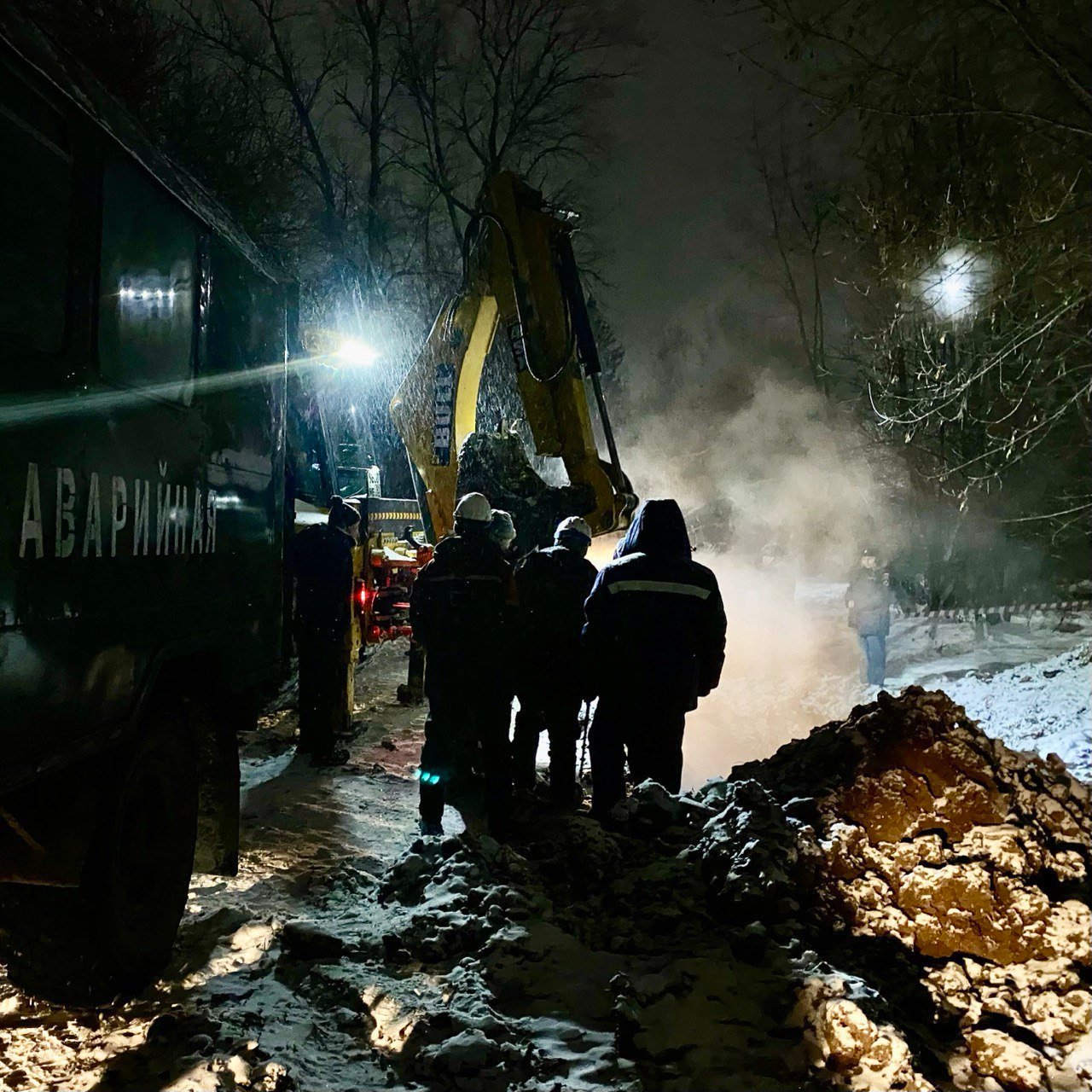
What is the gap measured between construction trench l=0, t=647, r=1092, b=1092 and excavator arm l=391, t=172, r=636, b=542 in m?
3.88

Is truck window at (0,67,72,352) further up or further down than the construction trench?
further up

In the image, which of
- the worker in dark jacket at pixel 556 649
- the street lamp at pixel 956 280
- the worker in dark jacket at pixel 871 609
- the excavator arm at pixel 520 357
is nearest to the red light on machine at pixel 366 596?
the excavator arm at pixel 520 357

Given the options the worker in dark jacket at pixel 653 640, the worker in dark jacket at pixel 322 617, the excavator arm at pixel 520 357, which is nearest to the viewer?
the worker in dark jacket at pixel 653 640

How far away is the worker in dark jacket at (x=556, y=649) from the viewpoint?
5.77 metres

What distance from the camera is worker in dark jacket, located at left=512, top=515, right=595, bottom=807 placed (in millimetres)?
5773

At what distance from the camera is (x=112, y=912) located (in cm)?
271

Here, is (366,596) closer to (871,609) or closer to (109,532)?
(109,532)

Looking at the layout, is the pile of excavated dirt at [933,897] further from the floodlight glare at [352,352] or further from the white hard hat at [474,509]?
the floodlight glare at [352,352]

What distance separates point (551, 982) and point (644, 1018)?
424mm

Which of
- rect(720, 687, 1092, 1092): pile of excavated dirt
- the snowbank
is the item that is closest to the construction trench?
rect(720, 687, 1092, 1092): pile of excavated dirt

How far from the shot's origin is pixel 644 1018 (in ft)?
9.31

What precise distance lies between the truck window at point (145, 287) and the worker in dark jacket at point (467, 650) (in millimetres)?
2151

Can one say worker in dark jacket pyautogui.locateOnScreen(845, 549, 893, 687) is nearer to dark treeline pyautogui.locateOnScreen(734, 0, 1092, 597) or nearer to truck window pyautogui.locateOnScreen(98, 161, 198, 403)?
dark treeline pyautogui.locateOnScreen(734, 0, 1092, 597)

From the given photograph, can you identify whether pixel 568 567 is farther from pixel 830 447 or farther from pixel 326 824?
pixel 830 447
